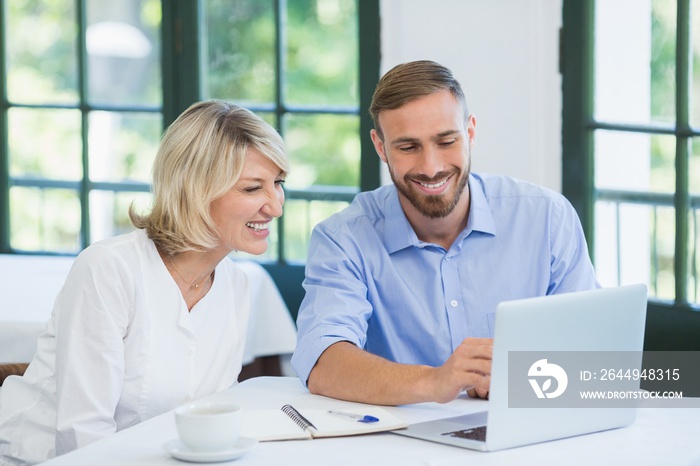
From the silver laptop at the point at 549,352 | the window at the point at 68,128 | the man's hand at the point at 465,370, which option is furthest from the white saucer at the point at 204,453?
the window at the point at 68,128

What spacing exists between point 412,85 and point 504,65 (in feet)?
4.26

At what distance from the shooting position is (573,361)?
5.12 ft

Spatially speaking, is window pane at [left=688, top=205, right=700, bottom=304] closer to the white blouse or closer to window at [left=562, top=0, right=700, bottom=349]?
window at [left=562, top=0, right=700, bottom=349]

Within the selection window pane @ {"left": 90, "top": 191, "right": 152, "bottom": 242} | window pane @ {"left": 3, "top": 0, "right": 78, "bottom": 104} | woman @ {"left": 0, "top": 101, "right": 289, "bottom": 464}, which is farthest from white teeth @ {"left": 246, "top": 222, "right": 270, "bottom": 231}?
window pane @ {"left": 3, "top": 0, "right": 78, "bottom": 104}

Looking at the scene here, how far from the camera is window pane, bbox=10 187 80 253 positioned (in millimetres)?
4266

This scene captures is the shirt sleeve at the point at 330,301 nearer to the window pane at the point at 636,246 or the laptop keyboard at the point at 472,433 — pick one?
the laptop keyboard at the point at 472,433

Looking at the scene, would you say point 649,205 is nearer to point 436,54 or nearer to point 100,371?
point 436,54

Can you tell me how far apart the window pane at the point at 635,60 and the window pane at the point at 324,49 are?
0.99 meters

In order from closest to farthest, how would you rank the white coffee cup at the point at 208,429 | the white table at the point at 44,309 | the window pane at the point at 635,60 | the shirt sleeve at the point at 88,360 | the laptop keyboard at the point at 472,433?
the white coffee cup at the point at 208,429, the laptop keyboard at the point at 472,433, the shirt sleeve at the point at 88,360, the window pane at the point at 635,60, the white table at the point at 44,309

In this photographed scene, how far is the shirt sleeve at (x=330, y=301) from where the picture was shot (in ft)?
6.31

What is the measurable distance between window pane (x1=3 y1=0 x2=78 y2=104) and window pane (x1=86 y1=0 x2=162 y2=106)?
0.30ft

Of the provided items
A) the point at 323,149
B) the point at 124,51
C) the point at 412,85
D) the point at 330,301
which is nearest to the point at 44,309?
the point at 323,149

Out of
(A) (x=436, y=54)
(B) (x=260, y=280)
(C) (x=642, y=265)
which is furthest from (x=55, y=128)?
(C) (x=642, y=265)

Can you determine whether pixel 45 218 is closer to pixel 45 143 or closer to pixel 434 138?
pixel 45 143
